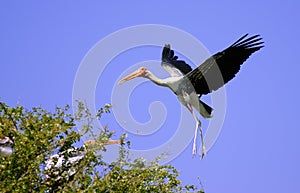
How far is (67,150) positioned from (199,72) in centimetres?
389

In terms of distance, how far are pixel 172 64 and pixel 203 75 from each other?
1903 millimetres

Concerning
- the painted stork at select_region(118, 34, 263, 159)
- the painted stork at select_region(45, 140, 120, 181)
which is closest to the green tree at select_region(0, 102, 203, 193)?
the painted stork at select_region(45, 140, 120, 181)

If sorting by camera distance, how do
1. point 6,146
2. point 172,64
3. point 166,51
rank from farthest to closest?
point 166,51 < point 172,64 < point 6,146

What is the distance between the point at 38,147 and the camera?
21.8ft

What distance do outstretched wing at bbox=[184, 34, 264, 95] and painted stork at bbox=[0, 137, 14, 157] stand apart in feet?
14.3

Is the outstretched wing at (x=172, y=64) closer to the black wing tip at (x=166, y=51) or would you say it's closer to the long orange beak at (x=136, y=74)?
the black wing tip at (x=166, y=51)

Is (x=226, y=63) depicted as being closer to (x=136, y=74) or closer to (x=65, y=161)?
(x=136, y=74)

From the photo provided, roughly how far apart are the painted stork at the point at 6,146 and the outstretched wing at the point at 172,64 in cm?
560

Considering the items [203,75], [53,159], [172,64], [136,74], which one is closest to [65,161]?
[53,159]

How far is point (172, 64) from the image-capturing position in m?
12.5

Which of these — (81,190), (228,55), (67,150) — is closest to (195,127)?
(228,55)

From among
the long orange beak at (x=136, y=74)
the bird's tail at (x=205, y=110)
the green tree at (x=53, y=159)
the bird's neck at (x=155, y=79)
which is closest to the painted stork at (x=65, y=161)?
the green tree at (x=53, y=159)

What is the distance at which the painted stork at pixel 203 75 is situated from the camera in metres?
10.5

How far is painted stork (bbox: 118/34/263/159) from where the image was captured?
34.3 feet
